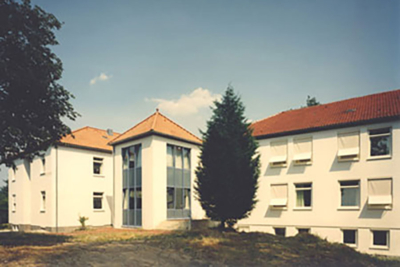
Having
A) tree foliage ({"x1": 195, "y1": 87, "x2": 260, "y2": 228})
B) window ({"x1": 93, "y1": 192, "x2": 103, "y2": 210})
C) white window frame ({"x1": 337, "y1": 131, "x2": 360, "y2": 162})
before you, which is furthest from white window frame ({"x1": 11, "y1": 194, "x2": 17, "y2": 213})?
white window frame ({"x1": 337, "y1": 131, "x2": 360, "y2": 162})

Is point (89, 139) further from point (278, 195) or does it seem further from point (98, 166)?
point (278, 195)

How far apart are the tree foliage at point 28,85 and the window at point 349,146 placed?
16.5 meters

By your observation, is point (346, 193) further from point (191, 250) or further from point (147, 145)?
point (147, 145)

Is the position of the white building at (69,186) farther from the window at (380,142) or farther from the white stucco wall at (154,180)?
the window at (380,142)

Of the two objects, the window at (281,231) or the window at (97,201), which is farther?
the window at (97,201)

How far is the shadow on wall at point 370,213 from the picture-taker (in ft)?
64.0

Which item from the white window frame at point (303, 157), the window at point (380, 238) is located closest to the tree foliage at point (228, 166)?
the white window frame at point (303, 157)

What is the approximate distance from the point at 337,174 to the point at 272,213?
5545mm

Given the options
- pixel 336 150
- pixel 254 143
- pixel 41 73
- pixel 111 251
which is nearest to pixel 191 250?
pixel 111 251

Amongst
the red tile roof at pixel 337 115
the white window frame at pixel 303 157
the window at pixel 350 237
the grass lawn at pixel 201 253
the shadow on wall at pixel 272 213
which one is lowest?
the window at pixel 350 237

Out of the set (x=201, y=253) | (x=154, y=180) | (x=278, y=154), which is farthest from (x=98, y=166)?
(x=201, y=253)

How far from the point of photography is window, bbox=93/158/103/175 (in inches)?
1172

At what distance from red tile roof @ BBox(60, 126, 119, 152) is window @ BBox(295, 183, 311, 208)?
17.2 metres

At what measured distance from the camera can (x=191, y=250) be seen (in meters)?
13.3
